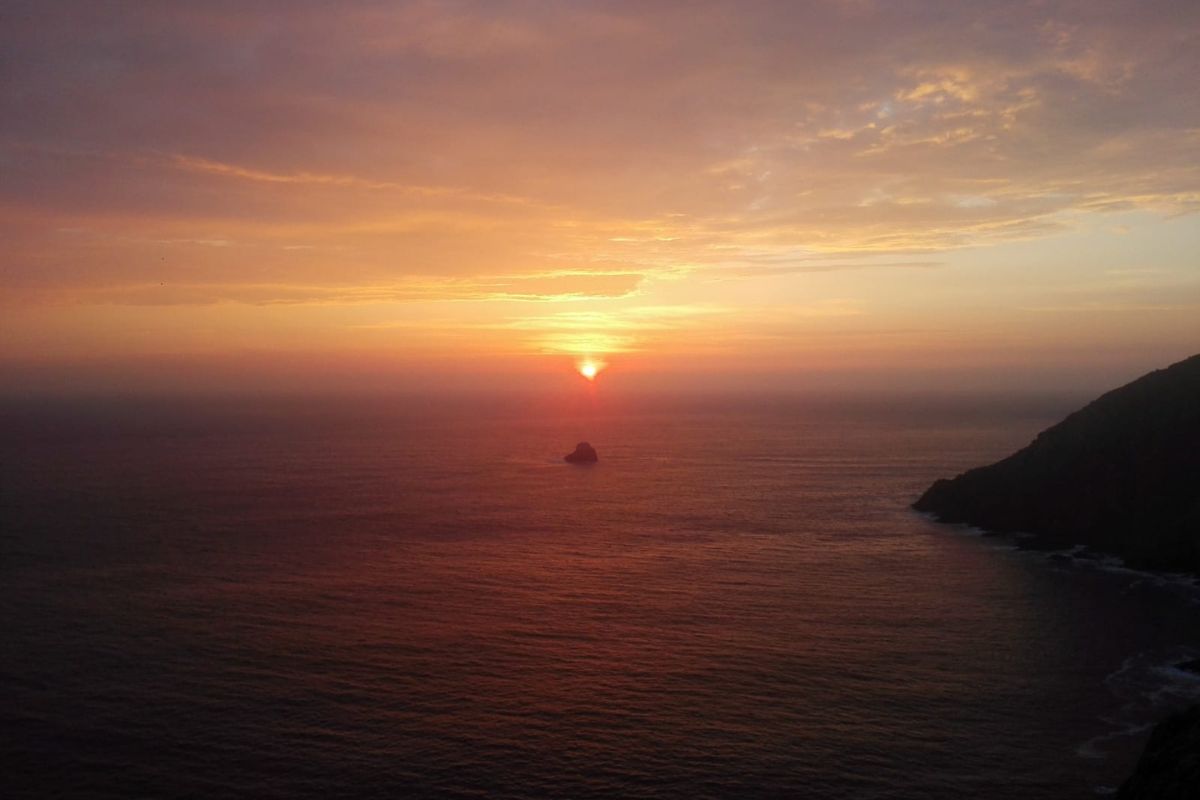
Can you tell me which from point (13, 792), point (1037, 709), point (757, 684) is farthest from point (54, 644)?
point (1037, 709)

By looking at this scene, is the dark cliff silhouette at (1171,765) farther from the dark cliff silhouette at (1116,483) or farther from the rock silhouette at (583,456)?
the rock silhouette at (583,456)

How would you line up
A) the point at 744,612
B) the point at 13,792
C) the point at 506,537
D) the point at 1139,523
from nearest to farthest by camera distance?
the point at 13,792 → the point at 744,612 → the point at 1139,523 → the point at 506,537

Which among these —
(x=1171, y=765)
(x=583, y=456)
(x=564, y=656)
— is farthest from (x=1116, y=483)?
(x=583, y=456)

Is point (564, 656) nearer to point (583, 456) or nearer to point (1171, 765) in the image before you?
point (1171, 765)

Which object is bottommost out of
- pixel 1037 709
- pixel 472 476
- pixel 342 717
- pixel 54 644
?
pixel 1037 709

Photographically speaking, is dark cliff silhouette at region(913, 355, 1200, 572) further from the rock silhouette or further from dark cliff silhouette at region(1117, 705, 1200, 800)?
the rock silhouette

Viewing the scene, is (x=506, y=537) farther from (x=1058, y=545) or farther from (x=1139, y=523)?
(x=1139, y=523)

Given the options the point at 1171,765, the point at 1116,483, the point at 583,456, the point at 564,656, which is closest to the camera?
the point at 1171,765
